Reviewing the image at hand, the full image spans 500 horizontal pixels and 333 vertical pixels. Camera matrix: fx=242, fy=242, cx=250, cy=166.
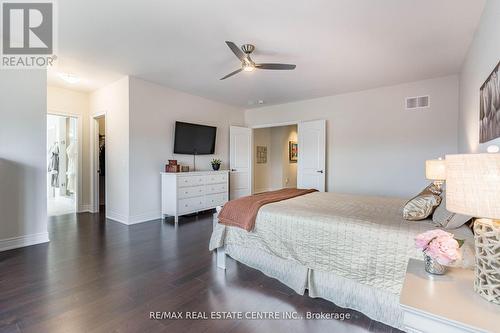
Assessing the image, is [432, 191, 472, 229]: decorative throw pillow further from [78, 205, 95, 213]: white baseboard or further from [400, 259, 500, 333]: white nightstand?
[78, 205, 95, 213]: white baseboard

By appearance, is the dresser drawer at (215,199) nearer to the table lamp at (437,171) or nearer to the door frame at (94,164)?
the door frame at (94,164)

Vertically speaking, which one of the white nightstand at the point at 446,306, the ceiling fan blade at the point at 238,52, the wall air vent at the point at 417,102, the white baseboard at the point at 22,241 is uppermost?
the ceiling fan blade at the point at 238,52

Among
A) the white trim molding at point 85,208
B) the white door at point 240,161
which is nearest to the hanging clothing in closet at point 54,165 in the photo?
the white trim molding at point 85,208

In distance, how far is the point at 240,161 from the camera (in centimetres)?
625

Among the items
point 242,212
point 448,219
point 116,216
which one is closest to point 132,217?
point 116,216

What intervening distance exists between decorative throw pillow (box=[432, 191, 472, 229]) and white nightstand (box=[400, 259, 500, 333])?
24.2 inches

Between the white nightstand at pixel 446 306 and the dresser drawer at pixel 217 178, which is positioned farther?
the dresser drawer at pixel 217 178

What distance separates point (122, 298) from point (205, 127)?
3.92m

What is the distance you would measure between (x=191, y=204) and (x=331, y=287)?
3305 millimetres

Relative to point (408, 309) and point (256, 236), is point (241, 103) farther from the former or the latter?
point (408, 309)

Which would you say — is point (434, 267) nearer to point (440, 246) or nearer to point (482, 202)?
point (440, 246)

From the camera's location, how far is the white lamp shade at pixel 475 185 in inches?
32.9

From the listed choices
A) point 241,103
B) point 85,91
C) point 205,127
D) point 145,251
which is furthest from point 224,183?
point 85,91

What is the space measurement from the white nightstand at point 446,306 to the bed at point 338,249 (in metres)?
0.45
